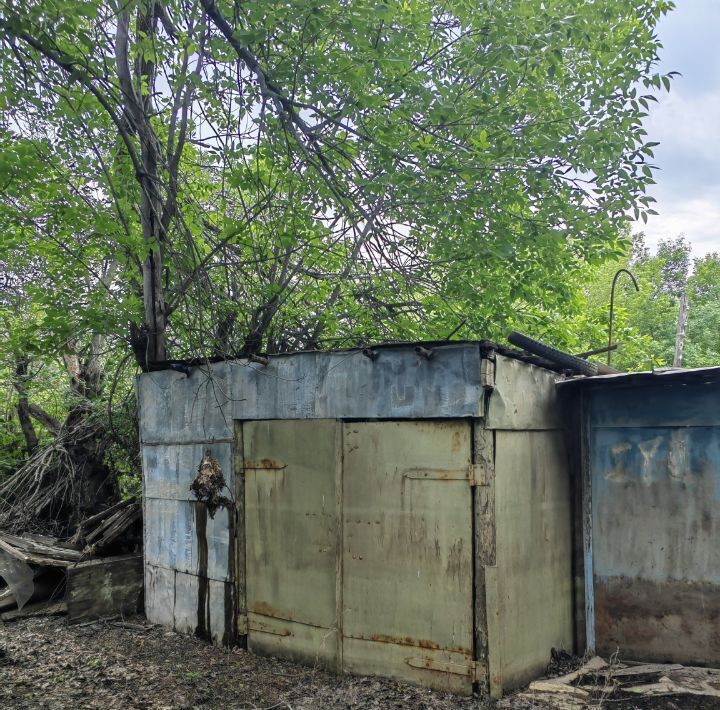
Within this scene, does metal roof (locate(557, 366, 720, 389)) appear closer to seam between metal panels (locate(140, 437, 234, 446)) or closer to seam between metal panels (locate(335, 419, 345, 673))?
seam between metal panels (locate(335, 419, 345, 673))

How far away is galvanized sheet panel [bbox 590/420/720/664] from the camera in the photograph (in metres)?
5.24

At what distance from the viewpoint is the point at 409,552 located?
497cm

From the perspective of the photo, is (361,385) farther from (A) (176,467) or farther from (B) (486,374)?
(A) (176,467)

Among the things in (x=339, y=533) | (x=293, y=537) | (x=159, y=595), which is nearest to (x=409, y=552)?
(x=339, y=533)

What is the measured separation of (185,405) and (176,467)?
67cm

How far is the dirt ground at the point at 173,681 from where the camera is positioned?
4.65 metres

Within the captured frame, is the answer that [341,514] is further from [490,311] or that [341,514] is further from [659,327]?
[659,327]

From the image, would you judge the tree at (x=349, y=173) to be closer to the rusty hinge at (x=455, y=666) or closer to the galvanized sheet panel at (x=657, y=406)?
the galvanized sheet panel at (x=657, y=406)

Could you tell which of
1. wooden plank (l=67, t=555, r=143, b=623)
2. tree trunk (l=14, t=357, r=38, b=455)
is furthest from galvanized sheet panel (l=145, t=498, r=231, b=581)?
tree trunk (l=14, t=357, r=38, b=455)

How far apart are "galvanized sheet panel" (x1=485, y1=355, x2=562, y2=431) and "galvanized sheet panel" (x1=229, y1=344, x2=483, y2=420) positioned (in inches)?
8.2

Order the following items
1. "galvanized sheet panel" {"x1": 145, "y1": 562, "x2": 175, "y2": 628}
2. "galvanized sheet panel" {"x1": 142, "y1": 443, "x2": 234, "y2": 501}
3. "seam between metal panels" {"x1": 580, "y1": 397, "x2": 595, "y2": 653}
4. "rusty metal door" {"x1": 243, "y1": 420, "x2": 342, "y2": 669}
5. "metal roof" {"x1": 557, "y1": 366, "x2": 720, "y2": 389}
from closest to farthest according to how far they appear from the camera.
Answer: "metal roof" {"x1": 557, "y1": 366, "x2": 720, "y2": 389} → "rusty metal door" {"x1": 243, "y1": 420, "x2": 342, "y2": 669} → "seam between metal panels" {"x1": 580, "y1": 397, "x2": 595, "y2": 653} → "galvanized sheet panel" {"x1": 142, "y1": 443, "x2": 234, "y2": 501} → "galvanized sheet panel" {"x1": 145, "y1": 562, "x2": 175, "y2": 628}

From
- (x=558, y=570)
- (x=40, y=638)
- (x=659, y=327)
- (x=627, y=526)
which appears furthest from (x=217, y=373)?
(x=659, y=327)

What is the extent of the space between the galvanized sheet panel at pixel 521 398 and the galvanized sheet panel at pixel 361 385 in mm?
209

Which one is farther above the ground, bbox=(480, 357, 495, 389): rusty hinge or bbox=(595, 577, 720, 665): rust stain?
bbox=(480, 357, 495, 389): rusty hinge
